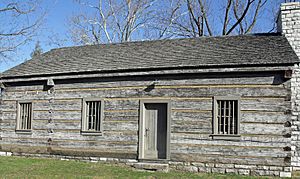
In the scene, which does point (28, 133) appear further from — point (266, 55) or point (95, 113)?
point (266, 55)

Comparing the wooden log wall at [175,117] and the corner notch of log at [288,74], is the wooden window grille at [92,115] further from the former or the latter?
the corner notch of log at [288,74]

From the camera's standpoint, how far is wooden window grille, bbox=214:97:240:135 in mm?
11587

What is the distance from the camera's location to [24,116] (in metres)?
15.3

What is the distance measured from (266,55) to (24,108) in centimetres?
1021

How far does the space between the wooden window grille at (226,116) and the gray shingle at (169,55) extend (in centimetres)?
127

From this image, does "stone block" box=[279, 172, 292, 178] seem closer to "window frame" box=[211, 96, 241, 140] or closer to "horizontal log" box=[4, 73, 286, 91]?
"window frame" box=[211, 96, 241, 140]

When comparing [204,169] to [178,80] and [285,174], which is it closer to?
[285,174]

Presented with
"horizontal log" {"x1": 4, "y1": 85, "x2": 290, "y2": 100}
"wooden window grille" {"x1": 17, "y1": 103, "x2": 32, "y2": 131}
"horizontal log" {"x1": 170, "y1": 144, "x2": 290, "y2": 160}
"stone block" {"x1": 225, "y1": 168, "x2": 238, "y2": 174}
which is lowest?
"stone block" {"x1": 225, "y1": 168, "x2": 238, "y2": 174}

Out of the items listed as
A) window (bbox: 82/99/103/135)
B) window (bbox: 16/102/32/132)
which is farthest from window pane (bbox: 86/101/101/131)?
window (bbox: 16/102/32/132)

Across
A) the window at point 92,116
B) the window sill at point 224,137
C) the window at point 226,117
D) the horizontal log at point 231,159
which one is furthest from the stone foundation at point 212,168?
the window at point 92,116

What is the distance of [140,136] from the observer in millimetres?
12711

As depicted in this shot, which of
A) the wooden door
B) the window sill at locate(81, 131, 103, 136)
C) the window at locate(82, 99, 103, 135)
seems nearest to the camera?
A: the wooden door

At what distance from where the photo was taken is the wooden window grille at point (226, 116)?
38.0ft

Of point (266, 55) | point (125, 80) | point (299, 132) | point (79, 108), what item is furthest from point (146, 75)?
point (299, 132)
